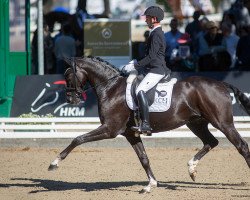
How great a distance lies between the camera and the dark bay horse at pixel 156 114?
38.3 feet

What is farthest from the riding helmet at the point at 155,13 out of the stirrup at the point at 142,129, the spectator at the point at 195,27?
the spectator at the point at 195,27

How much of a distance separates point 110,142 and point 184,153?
169 cm

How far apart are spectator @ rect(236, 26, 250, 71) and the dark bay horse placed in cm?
759

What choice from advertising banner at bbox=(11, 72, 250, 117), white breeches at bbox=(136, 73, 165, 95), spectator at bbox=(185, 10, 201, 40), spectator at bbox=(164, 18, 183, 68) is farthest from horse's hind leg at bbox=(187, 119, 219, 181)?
spectator at bbox=(185, 10, 201, 40)

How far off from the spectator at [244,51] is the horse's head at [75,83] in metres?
8.12

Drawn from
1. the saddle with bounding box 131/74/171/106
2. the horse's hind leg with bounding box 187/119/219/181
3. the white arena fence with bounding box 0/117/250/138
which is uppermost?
the saddle with bounding box 131/74/171/106

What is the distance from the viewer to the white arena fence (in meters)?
16.8

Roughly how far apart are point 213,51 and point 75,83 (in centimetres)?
905

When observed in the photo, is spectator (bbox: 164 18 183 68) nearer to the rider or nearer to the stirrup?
the rider

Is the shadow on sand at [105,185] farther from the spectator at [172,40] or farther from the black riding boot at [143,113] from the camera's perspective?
the spectator at [172,40]

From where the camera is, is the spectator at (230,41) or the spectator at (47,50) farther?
the spectator at (47,50)

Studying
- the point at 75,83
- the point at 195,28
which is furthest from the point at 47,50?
the point at 75,83

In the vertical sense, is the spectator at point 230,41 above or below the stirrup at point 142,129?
above

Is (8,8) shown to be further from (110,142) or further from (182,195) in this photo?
(182,195)
